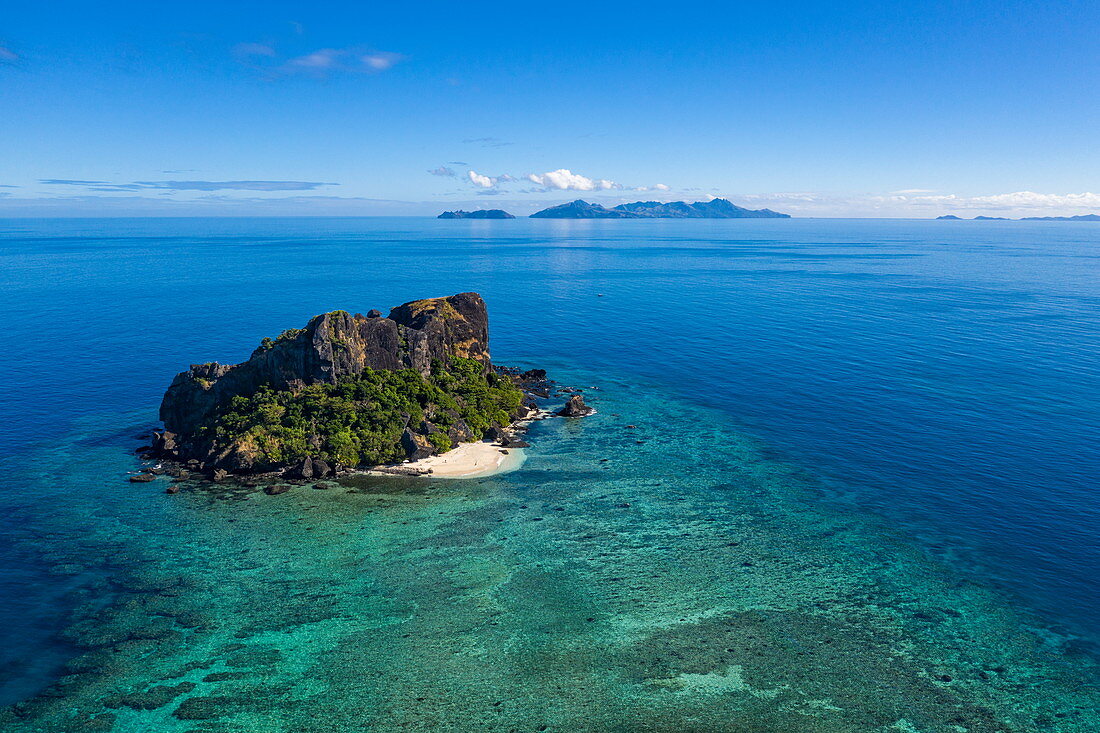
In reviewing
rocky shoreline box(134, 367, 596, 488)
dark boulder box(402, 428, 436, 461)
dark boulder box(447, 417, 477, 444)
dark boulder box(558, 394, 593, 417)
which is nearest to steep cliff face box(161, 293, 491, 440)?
rocky shoreline box(134, 367, 596, 488)

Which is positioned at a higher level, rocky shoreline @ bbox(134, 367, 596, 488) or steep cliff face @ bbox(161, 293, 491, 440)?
steep cliff face @ bbox(161, 293, 491, 440)

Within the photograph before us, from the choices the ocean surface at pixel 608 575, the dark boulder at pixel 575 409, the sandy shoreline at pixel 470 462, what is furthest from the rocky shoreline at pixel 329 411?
the ocean surface at pixel 608 575

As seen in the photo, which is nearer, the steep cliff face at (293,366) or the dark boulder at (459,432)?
the steep cliff face at (293,366)

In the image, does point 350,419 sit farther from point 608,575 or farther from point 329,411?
point 608,575

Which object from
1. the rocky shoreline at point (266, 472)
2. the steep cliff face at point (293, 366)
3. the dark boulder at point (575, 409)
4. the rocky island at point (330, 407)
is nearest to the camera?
the rocky shoreline at point (266, 472)

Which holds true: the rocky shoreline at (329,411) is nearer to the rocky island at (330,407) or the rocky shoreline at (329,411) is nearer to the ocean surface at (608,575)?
the rocky island at (330,407)

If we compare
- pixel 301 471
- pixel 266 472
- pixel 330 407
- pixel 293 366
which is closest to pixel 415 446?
pixel 330 407

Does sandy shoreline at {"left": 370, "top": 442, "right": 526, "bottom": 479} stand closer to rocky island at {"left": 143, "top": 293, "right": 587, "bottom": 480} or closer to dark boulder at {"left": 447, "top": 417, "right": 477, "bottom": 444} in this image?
dark boulder at {"left": 447, "top": 417, "right": 477, "bottom": 444}

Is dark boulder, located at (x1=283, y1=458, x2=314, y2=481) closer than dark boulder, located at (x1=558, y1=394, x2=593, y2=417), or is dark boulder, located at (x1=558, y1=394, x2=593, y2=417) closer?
dark boulder, located at (x1=283, y1=458, x2=314, y2=481)

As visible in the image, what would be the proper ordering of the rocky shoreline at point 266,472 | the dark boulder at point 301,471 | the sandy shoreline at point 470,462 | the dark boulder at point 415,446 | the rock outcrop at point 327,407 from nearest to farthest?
the rocky shoreline at point 266,472, the dark boulder at point 301,471, the rock outcrop at point 327,407, the sandy shoreline at point 470,462, the dark boulder at point 415,446
